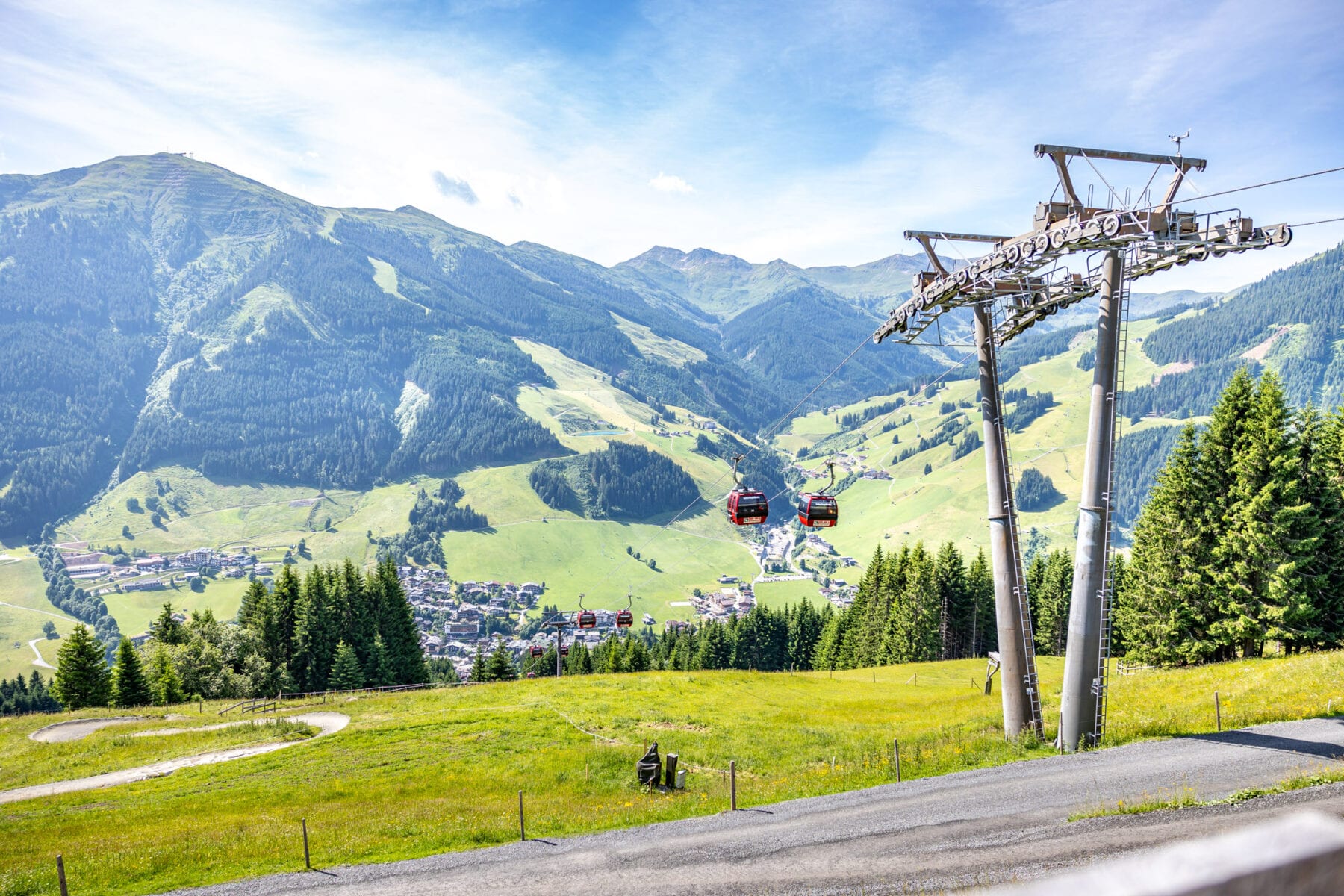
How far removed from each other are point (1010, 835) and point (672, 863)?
8569mm

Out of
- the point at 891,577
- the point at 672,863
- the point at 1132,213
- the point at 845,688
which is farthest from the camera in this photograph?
the point at 891,577

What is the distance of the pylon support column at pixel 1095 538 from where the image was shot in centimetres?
2294

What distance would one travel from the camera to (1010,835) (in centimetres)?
1780

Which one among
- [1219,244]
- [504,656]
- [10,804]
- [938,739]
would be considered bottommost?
[504,656]

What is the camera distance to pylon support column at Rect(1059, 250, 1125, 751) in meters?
22.9

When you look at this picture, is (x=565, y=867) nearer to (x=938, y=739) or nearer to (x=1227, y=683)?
(x=938, y=739)

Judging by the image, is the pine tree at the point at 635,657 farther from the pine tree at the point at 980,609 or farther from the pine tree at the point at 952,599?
the pine tree at the point at 980,609

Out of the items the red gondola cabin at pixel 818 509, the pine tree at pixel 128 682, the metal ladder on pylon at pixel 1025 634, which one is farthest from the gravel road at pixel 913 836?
the pine tree at pixel 128 682

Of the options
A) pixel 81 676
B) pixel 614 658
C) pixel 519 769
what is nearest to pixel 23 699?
pixel 81 676

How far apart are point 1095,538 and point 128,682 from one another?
294ft

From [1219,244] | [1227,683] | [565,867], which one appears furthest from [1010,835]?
[1227,683]

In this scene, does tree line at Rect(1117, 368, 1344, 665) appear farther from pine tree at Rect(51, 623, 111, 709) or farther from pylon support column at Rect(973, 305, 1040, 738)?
pine tree at Rect(51, 623, 111, 709)

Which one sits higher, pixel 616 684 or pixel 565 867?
pixel 565 867

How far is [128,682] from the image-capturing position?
247 feet
